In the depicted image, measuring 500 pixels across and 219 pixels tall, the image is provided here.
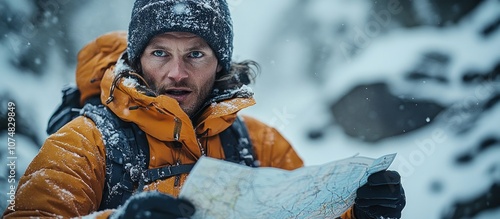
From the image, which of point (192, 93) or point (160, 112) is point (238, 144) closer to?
point (192, 93)

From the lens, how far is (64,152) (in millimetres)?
1462

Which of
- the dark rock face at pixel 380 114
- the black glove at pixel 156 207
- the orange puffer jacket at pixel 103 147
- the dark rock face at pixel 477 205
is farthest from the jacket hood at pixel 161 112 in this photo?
the dark rock face at pixel 380 114

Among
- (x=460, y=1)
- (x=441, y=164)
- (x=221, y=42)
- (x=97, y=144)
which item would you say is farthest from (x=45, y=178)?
(x=460, y=1)

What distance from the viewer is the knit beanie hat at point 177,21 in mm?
1763

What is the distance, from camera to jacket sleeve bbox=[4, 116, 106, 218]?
52.4 inches

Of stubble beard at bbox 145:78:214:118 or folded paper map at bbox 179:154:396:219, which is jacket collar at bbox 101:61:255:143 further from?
folded paper map at bbox 179:154:396:219

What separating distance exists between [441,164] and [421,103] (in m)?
0.60

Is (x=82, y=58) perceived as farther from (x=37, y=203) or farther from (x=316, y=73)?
(x=316, y=73)

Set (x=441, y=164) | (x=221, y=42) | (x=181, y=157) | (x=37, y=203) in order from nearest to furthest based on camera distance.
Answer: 1. (x=37, y=203)
2. (x=181, y=157)
3. (x=221, y=42)
4. (x=441, y=164)

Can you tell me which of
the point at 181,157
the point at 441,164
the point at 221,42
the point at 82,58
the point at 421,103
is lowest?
the point at 441,164

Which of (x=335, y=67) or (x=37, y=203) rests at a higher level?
(x=37, y=203)

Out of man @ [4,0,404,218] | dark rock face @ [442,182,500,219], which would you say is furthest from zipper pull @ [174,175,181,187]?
dark rock face @ [442,182,500,219]

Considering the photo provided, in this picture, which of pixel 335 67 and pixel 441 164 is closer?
pixel 441 164

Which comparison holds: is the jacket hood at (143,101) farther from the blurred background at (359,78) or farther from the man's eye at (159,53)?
the blurred background at (359,78)
